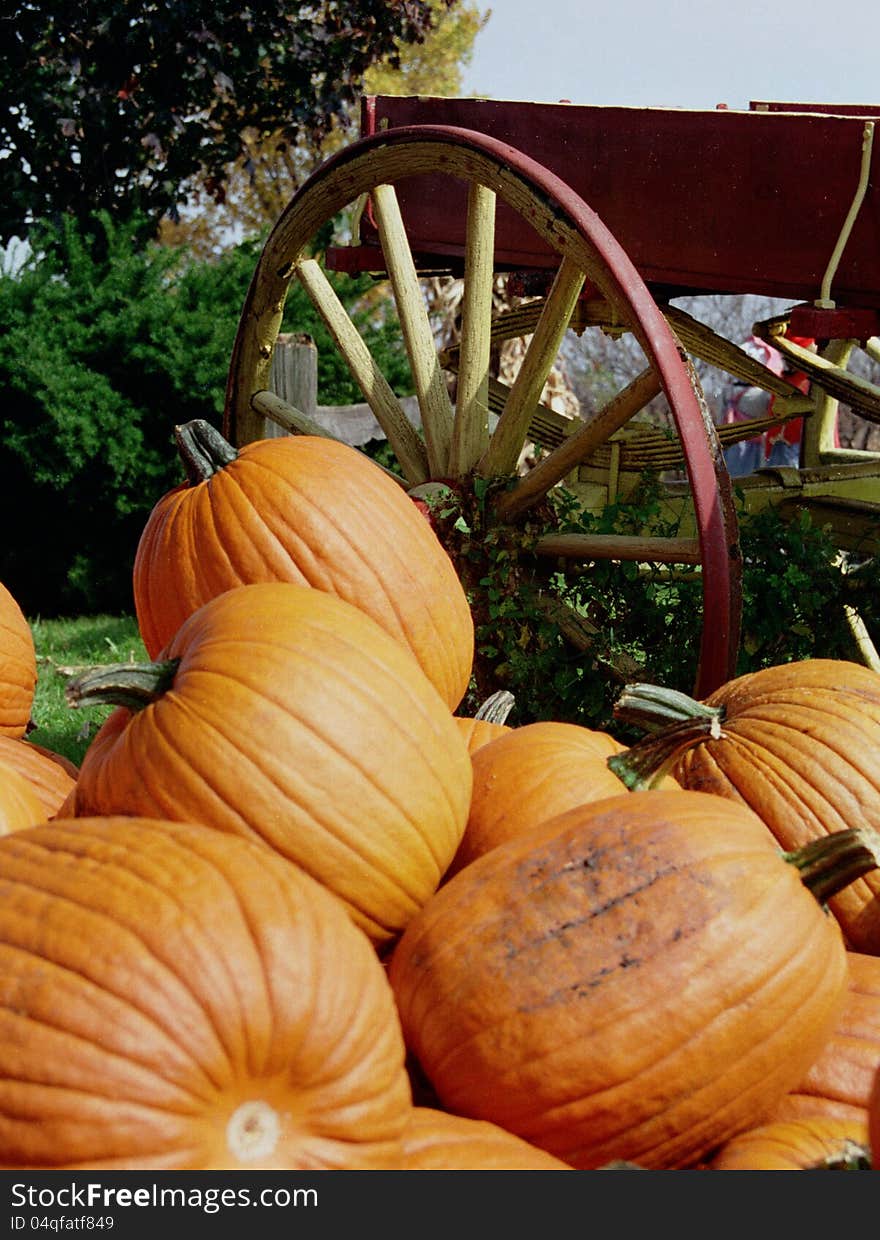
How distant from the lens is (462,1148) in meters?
1.29

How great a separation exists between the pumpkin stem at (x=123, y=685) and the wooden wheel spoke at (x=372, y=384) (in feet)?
6.64

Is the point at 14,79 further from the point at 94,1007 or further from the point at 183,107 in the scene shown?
the point at 94,1007

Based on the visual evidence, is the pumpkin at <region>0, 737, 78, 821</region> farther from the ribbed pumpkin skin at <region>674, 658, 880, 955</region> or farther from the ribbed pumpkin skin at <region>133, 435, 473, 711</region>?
the ribbed pumpkin skin at <region>674, 658, 880, 955</region>

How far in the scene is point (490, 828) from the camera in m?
1.82

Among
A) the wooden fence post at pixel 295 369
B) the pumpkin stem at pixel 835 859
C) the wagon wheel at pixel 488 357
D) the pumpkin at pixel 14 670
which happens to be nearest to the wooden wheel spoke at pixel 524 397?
the wagon wheel at pixel 488 357

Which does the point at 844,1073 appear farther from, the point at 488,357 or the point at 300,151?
the point at 300,151

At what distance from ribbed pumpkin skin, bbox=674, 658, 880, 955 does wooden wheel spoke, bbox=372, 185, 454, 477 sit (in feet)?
5.36

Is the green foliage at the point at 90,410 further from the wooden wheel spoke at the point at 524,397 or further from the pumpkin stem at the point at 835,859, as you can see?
the pumpkin stem at the point at 835,859

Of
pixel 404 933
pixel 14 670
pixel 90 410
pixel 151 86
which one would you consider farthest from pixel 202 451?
pixel 151 86

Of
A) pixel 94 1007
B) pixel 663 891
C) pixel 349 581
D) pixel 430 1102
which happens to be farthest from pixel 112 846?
pixel 349 581

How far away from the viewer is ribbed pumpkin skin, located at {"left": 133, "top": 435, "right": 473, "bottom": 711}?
214 cm

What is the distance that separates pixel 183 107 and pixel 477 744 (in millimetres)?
7380

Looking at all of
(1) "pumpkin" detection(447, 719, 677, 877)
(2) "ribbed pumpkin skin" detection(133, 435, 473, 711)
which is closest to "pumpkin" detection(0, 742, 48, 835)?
(2) "ribbed pumpkin skin" detection(133, 435, 473, 711)

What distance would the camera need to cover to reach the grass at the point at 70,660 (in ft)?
14.1
